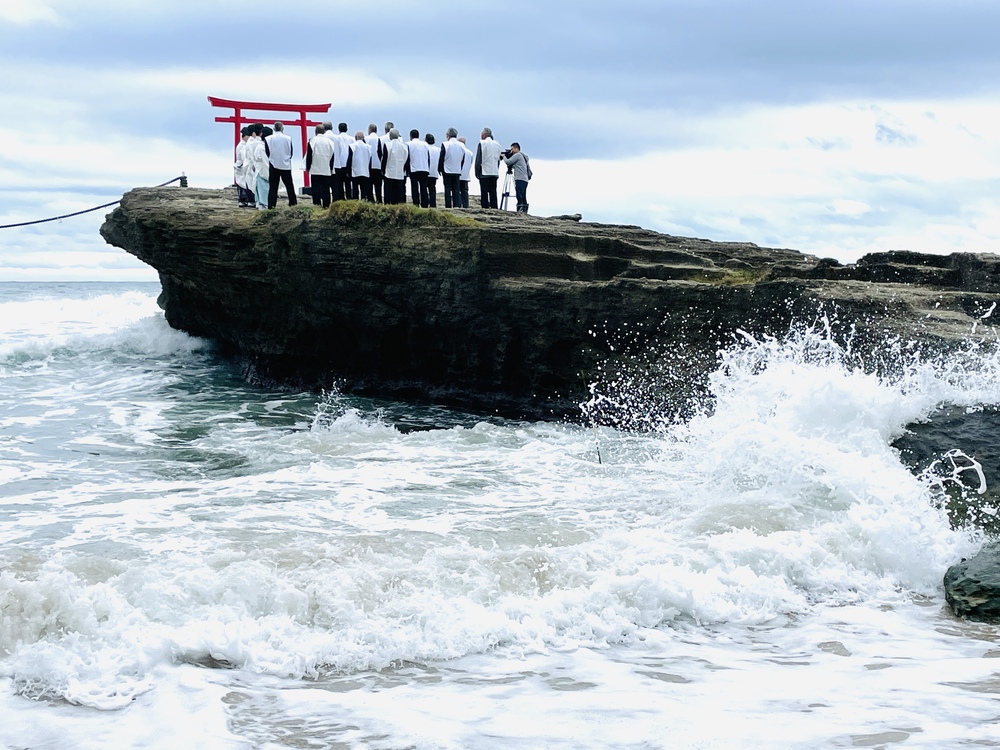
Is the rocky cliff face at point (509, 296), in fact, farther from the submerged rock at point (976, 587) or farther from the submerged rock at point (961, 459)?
the submerged rock at point (976, 587)

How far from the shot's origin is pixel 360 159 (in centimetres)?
1530

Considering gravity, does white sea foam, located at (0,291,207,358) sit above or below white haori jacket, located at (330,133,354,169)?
below

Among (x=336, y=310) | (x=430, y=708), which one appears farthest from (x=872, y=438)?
(x=336, y=310)

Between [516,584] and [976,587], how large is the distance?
8.25ft

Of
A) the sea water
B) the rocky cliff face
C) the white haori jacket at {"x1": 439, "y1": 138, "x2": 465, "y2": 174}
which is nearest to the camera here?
the sea water

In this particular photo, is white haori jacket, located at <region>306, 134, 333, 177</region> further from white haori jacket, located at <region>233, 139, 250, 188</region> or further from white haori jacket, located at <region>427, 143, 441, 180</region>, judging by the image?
white haori jacket, located at <region>427, 143, 441, 180</region>

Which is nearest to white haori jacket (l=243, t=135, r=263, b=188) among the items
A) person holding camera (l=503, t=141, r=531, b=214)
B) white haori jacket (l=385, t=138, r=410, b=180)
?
white haori jacket (l=385, t=138, r=410, b=180)

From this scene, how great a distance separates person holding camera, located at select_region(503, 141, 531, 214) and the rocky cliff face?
231 cm

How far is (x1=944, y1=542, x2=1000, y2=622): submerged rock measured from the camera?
5.11 m

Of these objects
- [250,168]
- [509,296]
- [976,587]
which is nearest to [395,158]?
[250,168]

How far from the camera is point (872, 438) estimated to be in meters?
7.34

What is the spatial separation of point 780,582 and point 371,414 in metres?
7.24

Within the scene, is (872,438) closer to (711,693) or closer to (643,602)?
(643,602)

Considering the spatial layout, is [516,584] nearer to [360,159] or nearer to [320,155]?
[320,155]
